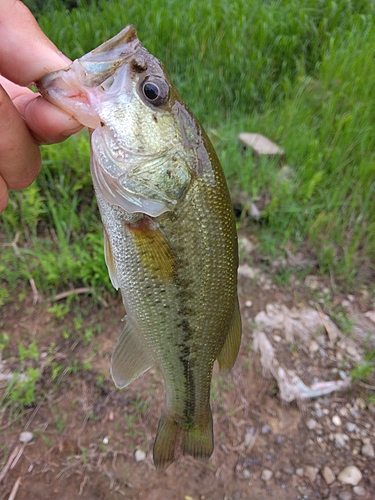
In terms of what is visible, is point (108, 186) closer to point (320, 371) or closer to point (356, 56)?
point (320, 371)

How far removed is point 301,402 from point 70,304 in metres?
1.54

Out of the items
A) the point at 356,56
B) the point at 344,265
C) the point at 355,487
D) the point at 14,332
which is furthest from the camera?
the point at 356,56

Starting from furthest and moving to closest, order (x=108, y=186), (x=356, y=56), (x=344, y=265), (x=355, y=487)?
(x=356, y=56) < (x=344, y=265) < (x=355, y=487) < (x=108, y=186)

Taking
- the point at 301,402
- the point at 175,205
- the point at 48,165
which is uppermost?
the point at 175,205

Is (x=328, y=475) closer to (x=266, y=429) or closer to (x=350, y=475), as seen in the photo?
(x=350, y=475)

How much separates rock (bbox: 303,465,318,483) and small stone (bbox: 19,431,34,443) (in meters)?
1.50

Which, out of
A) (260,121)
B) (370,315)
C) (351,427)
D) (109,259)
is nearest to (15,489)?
(109,259)

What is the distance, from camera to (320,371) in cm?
254

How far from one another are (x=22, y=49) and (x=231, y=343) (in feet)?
3.98

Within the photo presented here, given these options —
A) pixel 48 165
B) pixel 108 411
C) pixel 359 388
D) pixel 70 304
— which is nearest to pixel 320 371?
pixel 359 388

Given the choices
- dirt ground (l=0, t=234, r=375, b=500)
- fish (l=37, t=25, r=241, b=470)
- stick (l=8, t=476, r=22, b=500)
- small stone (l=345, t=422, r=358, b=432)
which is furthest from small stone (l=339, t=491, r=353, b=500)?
stick (l=8, t=476, r=22, b=500)

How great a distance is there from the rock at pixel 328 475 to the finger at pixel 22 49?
92.2 inches

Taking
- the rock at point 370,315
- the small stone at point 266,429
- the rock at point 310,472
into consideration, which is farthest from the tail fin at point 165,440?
the rock at point 370,315

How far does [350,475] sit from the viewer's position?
85.6 inches
